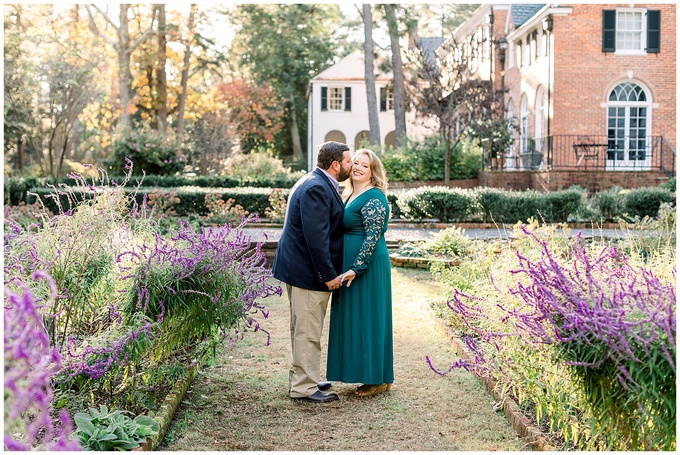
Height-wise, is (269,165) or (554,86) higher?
(554,86)

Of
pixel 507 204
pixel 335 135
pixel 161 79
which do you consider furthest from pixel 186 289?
pixel 335 135

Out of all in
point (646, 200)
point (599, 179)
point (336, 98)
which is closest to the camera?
point (646, 200)

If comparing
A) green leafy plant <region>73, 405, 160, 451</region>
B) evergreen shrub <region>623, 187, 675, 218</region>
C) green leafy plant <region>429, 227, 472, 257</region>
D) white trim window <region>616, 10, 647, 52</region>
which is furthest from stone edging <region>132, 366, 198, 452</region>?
white trim window <region>616, 10, 647, 52</region>

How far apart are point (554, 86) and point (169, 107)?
57.2ft

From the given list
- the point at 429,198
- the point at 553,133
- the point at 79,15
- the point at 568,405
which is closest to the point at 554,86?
the point at 553,133

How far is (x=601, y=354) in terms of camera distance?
11.6 ft

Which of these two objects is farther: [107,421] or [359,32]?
[359,32]

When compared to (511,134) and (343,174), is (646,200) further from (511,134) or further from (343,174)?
(343,174)

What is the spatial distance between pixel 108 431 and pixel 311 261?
2021 millimetres

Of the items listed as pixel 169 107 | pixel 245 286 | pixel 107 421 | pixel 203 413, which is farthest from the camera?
pixel 169 107

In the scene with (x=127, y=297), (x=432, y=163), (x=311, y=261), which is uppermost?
(x=432, y=163)

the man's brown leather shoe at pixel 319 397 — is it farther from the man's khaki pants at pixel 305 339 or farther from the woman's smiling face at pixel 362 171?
the woman's smiling face at pixel 362 171

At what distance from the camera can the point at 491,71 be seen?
32.8 meters

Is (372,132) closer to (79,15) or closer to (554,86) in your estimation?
(554,86)
